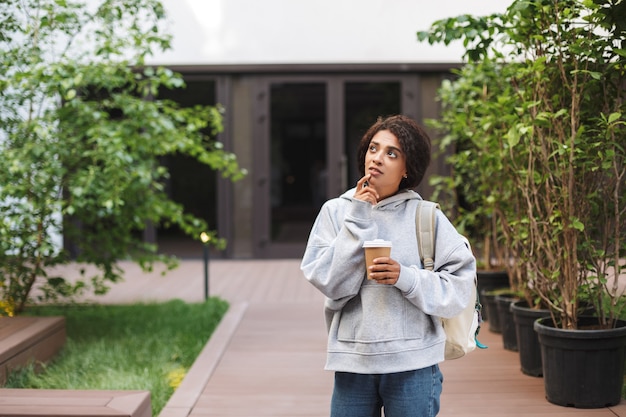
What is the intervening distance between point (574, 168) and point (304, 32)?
8057 millimetres

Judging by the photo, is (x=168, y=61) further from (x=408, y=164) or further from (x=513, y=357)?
(x=408, y=164)

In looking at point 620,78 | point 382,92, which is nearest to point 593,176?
point 620,78

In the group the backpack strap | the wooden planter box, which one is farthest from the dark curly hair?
the wooden planter box

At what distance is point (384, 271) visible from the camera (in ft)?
7.84

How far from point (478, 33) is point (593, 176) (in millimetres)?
1098

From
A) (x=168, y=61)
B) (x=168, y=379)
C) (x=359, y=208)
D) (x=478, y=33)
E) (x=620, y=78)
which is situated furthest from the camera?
(x=168, y=61)

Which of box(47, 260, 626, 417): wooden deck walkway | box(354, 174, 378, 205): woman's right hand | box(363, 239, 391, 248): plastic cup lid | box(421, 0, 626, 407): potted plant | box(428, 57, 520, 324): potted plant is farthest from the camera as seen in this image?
box(428, 57, 520, 324): potted plant

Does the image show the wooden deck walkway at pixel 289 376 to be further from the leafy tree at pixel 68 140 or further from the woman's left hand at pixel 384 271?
the woman's left hand at pixel 384 271

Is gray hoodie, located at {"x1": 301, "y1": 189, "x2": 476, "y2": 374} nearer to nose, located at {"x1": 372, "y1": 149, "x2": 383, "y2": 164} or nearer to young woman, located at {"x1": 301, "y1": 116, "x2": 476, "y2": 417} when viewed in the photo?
young woman, located at {"x1": 301, "y1": 116, "x2": 476, "y2": 417}

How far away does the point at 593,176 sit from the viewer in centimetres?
451

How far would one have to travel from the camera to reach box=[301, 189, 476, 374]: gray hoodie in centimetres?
249

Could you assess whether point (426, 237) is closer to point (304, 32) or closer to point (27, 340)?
point (27, 340)

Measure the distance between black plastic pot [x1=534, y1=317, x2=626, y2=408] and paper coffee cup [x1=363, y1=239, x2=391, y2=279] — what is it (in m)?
2.32

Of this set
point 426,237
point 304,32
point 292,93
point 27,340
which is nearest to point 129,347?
point 27,340
